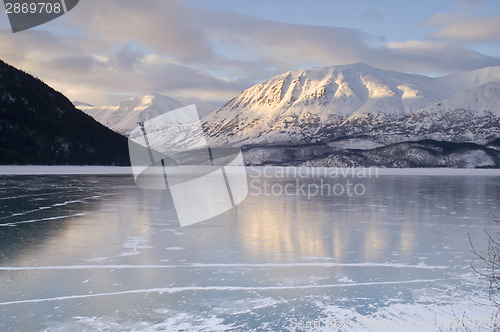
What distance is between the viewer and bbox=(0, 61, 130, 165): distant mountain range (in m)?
111

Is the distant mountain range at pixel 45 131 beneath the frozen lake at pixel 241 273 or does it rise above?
A: above

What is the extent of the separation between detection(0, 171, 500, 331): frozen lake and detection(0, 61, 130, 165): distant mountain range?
97.0 meters

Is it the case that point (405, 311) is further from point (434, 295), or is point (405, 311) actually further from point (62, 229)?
point (62, 229)

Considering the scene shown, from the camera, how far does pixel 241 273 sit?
1115cm

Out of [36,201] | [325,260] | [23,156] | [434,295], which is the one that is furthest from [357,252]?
[23,156]

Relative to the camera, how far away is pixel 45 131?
120875 mm

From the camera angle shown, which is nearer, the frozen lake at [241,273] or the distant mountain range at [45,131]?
the frozen lake at [241,273]

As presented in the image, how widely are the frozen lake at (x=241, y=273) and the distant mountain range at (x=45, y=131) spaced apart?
97026mm

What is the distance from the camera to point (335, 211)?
23344 millimetres

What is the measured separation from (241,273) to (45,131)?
401ft

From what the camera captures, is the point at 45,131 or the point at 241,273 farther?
the point at 45,131

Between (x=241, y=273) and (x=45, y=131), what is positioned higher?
(x=45, y=131)

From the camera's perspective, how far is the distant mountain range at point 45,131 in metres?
111

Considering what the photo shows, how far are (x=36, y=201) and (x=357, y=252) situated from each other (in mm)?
20482
